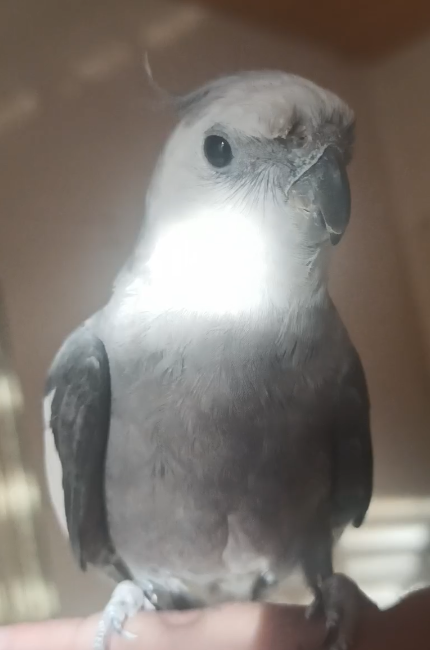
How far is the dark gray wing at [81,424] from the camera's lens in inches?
32.6

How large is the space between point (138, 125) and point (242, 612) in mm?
693

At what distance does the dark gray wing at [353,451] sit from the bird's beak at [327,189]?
21 centimetres

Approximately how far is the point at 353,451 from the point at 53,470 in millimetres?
425

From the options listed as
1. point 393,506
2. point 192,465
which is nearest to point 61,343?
point 192,465

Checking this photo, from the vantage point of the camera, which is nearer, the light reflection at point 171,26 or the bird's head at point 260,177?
the bird's head at point 260,177

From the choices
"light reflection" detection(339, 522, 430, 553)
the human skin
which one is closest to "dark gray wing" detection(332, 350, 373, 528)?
"light reflection" detection(339, 522, 430, 553)

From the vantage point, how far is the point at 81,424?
832 mm

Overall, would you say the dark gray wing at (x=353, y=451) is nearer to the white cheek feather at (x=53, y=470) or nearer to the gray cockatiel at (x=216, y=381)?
the gray cockatiel at (x=216, y=381)

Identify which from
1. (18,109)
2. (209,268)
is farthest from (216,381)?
(18,109)

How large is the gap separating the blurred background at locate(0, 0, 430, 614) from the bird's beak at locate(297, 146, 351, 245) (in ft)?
0.27

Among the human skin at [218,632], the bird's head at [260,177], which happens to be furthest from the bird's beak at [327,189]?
the human skin at [218,632]

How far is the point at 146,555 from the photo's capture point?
2.78 feet

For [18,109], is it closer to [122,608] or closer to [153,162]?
[153,162]

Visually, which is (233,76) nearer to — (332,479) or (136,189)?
(136,189)
